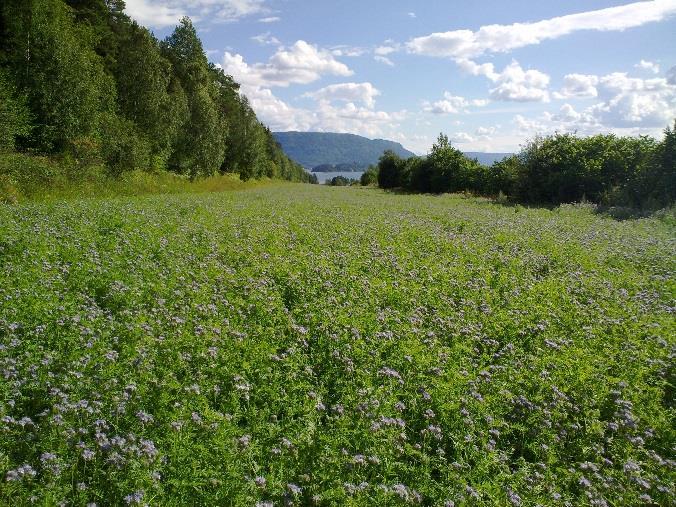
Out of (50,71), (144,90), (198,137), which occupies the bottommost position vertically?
(198,137)

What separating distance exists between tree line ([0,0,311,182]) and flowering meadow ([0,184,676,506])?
2152 centimetres

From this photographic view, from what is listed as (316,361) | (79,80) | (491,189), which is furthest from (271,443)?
(491,189)

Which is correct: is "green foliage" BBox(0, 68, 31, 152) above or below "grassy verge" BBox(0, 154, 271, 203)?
above

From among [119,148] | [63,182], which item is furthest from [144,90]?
[63,182]

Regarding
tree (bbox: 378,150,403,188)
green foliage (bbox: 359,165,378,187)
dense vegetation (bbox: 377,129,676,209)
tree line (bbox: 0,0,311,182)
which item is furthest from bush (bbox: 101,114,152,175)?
green foliage (bbox: 359,165,378,187)

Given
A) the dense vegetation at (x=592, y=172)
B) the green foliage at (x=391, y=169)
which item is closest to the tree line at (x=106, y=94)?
the green foliage at (x=391, y=169)

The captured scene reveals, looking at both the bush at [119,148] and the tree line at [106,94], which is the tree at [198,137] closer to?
the tree line at [106,94]

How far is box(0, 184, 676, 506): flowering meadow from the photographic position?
3.88 m

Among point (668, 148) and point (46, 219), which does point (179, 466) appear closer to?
point (46, 219)

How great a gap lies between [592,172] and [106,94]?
40.4 m

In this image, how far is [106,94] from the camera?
114 feet

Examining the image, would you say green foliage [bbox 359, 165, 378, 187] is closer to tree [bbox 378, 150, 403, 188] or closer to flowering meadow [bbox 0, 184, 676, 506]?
tree [bbox 378, 150, 403, 188]

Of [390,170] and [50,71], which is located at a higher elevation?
[50,71]

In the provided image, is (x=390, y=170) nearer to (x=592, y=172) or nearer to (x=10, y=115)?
(x=592, y=172)
